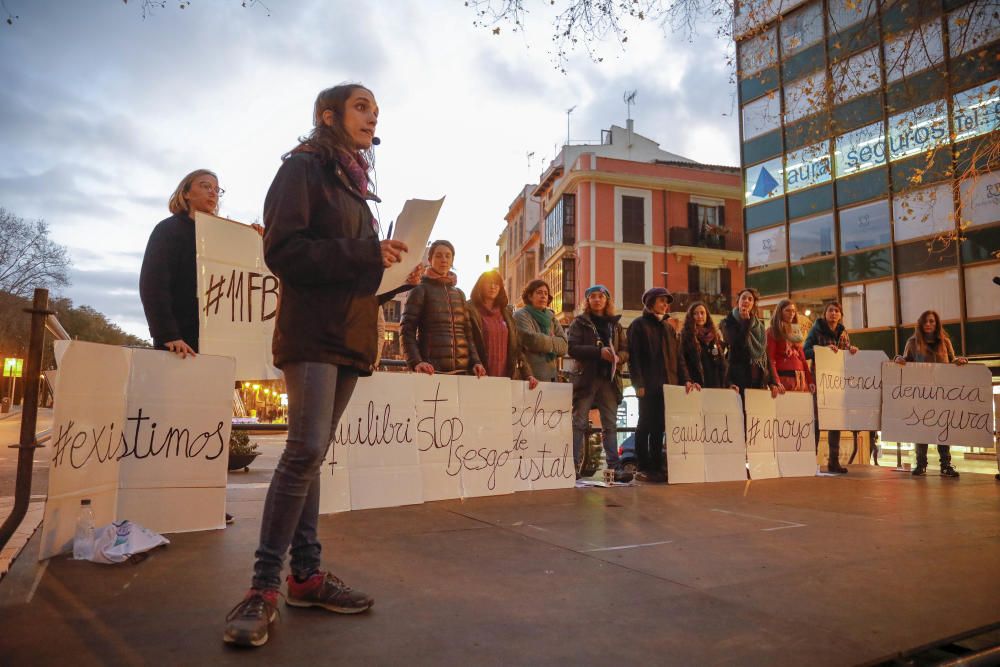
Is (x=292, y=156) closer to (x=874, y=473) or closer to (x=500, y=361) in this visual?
(x=500, y=361)

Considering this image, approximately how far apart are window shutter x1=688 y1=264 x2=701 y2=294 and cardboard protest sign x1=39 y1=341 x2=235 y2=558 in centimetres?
3348

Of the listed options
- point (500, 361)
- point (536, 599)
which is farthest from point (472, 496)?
point (536, 599)

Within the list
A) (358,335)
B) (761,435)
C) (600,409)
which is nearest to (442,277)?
(600,409)

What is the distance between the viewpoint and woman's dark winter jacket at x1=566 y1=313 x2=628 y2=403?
22.1ft

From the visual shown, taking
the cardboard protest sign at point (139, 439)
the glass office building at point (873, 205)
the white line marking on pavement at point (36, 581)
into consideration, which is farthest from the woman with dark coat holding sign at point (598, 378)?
the glass office building at point (873, 205)

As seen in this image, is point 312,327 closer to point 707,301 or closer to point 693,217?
point 707,301

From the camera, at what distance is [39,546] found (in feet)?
11.1

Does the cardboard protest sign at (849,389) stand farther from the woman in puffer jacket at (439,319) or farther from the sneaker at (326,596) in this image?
the sneaker at (326,596)

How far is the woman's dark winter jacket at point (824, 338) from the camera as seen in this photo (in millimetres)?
8633

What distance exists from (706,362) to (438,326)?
3.39m

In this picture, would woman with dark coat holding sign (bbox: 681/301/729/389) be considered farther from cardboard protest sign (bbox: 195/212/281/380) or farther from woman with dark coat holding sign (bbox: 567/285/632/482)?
cardboard protest sign (bbox: 195/212/281/380)

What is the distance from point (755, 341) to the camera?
25.5ft

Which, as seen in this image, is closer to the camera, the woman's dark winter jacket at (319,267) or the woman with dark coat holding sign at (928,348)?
the woman's dark winter jacket at (319,267)

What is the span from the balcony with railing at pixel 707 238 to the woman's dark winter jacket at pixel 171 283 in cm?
3327
